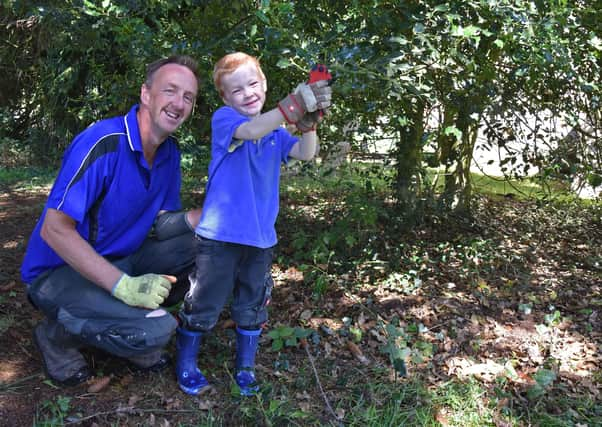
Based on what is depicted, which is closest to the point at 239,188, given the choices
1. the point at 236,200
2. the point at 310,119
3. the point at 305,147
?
the point at 236,200

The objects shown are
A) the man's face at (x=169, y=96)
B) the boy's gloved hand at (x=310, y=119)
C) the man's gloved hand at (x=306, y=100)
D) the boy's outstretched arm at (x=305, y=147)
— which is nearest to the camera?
the man's gloved hand at (x=306, y=100)

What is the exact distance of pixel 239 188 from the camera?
2.42 metres

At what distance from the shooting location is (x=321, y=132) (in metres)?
4.26

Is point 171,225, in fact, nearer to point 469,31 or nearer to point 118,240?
point 118,240

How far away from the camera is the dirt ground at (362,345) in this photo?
8.21 feet

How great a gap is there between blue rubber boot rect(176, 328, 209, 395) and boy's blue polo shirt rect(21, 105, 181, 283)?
0.49 metres

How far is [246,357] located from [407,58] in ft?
5.29

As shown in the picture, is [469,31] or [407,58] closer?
[469,31]

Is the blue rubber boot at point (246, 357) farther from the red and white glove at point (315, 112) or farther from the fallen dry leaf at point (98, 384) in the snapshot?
the red and white glove at point (315, 112)

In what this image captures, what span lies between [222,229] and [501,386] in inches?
57.8

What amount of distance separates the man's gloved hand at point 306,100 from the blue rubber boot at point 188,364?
3.54ft

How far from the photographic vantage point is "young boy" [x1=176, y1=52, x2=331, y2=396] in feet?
7.80

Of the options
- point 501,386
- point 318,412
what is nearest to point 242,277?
point 318,412

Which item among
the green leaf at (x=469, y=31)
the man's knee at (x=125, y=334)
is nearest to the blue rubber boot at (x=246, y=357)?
the man's knee at (x=125, y=334)
